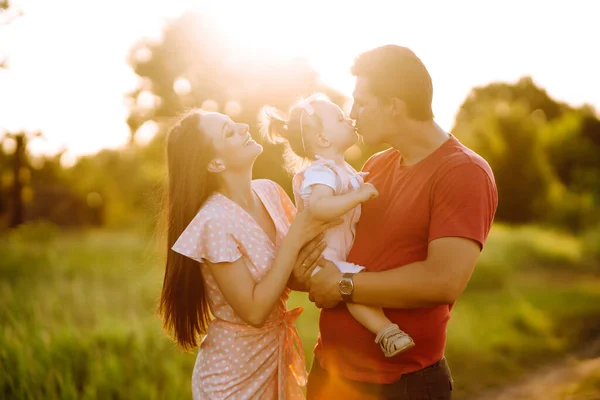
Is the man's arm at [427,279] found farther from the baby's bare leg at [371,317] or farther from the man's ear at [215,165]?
the man's ear at [215,165]

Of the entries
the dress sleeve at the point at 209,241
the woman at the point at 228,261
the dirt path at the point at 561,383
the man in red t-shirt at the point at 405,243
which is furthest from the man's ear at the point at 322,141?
the dirt path at the point at 561,383

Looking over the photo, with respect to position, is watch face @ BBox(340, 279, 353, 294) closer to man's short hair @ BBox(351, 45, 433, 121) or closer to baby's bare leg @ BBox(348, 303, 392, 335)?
baby's bare leg @ BBox(348, 303, 392, 335)

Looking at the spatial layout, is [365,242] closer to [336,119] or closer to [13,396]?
A: [336,119]

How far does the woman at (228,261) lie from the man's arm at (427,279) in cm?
31

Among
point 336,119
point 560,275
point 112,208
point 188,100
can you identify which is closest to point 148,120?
point 188,100

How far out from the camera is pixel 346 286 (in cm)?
252

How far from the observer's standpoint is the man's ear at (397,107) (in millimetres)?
2623

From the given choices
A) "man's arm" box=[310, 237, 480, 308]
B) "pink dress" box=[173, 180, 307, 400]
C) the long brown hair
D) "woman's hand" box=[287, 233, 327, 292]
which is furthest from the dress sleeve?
"man's arm" box=[310, 237, 480, 308]

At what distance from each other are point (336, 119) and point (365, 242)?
2.00 ft

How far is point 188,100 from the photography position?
578 inches

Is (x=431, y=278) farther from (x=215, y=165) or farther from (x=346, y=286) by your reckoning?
(x=215, y=165)

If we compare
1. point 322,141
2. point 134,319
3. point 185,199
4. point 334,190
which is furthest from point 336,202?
point 134,319

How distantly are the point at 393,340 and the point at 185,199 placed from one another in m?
1.07

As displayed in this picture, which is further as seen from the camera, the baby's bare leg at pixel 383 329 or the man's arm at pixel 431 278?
the baby's bare leg at pixel 383 329
